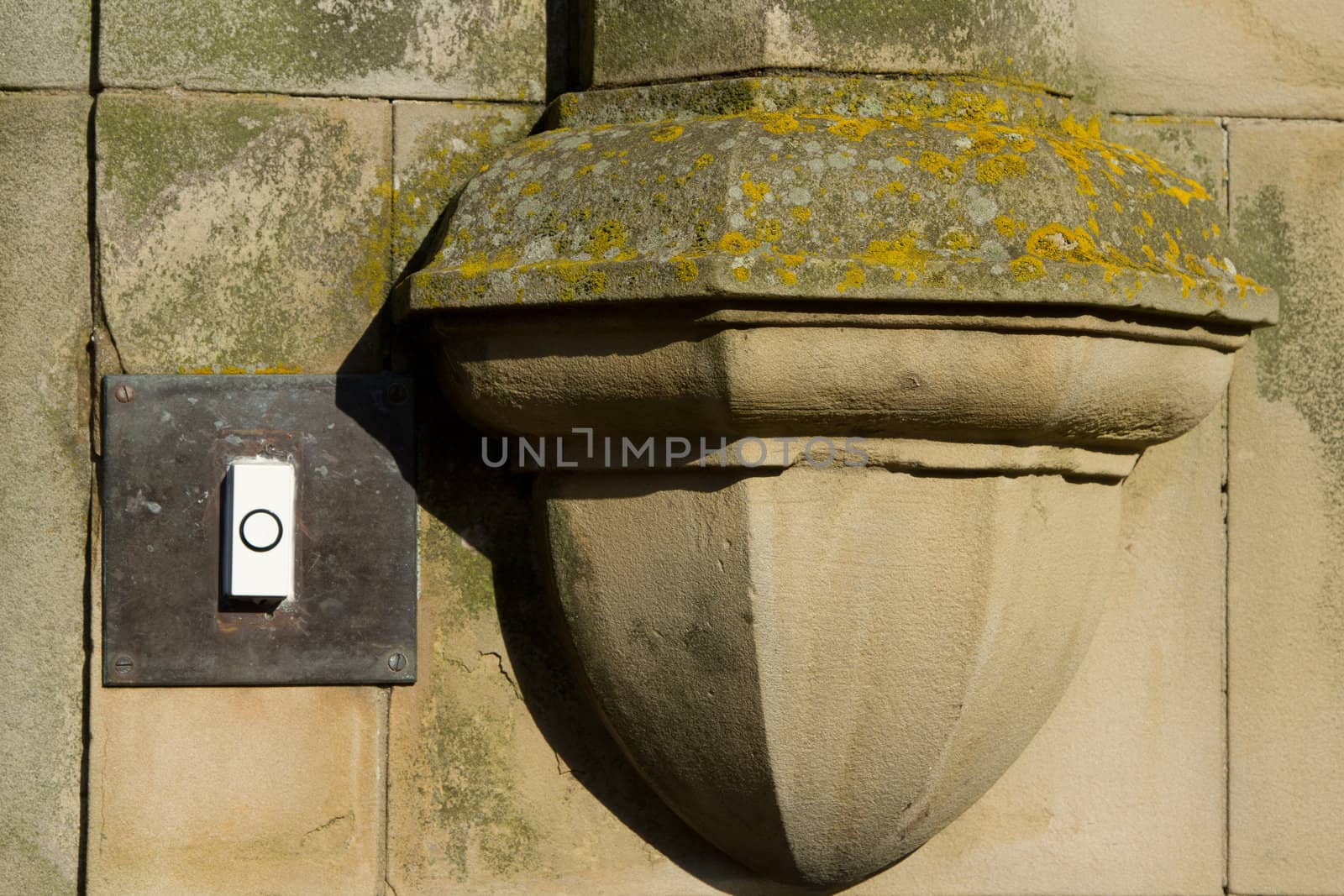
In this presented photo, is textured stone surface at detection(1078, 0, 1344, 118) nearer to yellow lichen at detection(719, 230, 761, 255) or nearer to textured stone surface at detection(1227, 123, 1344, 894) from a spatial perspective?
textured stone surface at detection(1227, 123, 1344, 894)

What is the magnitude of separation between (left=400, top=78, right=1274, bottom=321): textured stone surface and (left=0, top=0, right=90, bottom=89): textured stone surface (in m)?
0.63

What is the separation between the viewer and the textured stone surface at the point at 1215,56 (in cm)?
212

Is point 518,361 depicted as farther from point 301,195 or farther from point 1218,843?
point 1218,843

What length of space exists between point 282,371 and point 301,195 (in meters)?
0.25

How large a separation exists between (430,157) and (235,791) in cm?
93

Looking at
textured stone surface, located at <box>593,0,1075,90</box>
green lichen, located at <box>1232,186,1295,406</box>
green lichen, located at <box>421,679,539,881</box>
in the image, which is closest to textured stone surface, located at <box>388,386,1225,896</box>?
green lichen, located at <box>421,679,539,881</box>

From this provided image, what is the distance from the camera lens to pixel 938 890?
2.07 meters

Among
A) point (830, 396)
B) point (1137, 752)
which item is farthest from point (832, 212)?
point (1137, 752)

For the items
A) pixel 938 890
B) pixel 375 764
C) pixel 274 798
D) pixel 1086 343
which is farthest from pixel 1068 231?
pixel 274 798

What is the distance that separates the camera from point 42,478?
1.96 metres

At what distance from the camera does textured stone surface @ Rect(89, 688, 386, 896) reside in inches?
75.7

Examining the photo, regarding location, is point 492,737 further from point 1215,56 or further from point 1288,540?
point 1215,56

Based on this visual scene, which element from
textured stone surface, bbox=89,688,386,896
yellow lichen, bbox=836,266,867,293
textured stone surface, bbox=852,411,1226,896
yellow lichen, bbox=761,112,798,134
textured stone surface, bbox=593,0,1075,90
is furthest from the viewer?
textured stone surface, bbox=852,411,1226,896

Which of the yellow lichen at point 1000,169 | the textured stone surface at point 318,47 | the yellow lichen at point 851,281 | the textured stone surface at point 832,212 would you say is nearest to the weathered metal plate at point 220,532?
the textured stone surface at point 832,212
